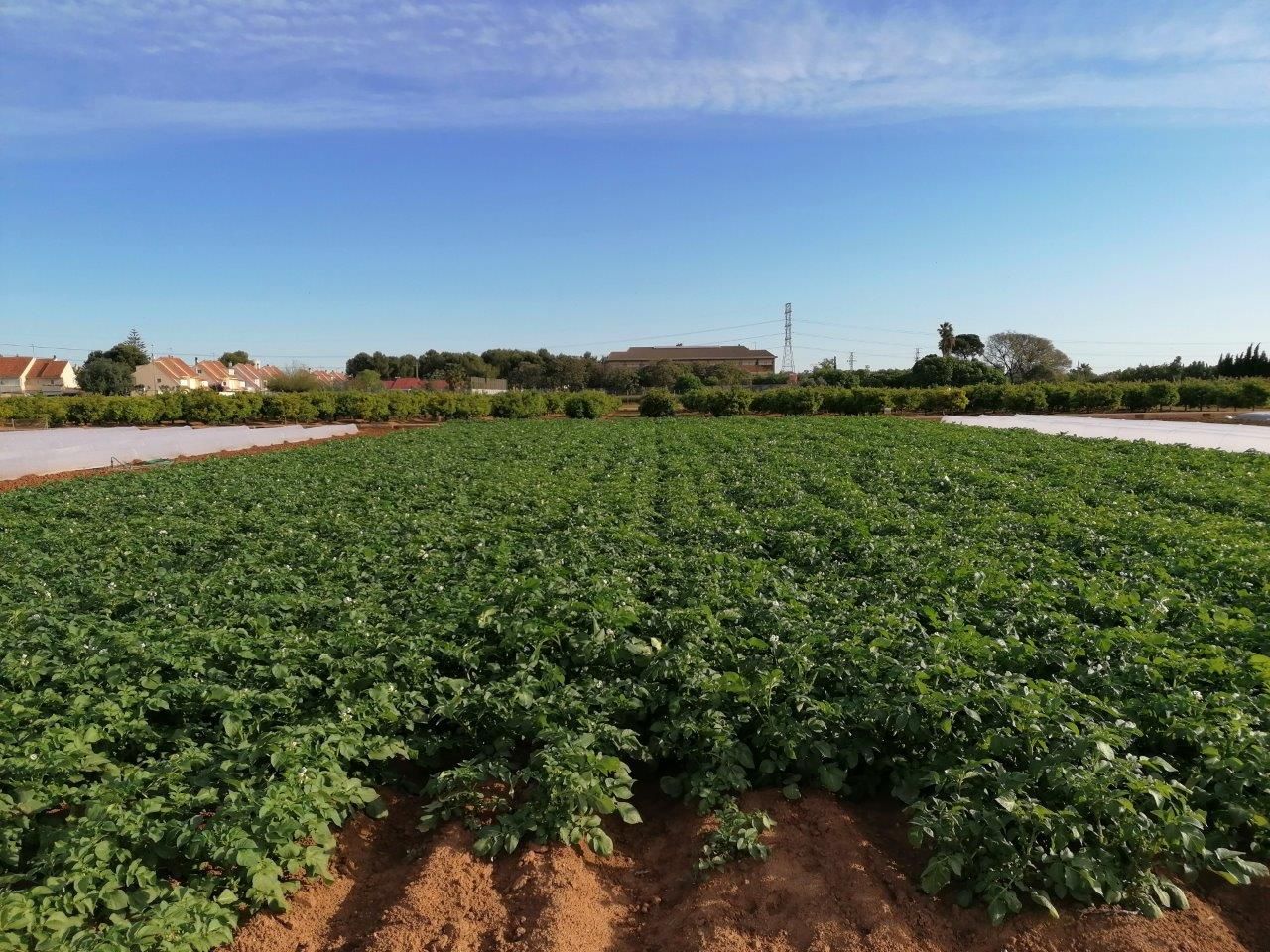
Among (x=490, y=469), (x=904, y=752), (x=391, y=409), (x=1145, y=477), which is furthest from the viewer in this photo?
(x=391, y=409)

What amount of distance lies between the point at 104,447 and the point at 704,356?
4298 inches

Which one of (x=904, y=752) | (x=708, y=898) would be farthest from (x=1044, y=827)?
(x=708, y=898)

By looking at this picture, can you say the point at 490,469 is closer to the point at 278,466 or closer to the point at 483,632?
the point at 278,466

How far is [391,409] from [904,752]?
154 feet

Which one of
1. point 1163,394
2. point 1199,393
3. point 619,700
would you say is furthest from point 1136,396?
point 619,700

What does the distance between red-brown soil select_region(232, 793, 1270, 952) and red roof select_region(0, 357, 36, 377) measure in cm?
11526

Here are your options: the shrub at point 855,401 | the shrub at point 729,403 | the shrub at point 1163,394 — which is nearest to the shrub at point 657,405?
the shrub at point 729,403

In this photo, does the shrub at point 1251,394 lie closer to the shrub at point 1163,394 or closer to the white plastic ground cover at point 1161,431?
the shrub at point 1163,394

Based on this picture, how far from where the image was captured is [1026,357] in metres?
91.0

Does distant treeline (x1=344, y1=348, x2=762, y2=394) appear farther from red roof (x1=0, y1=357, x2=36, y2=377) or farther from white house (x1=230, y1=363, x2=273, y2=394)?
red roof (x1=0, y1=357, x2=36, y2=377)

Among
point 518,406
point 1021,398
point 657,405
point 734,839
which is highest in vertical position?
point 1021,398

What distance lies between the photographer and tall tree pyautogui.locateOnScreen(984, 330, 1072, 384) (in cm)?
8856

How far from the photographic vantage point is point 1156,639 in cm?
504

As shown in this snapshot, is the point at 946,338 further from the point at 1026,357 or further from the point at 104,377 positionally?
the point at 104,377
